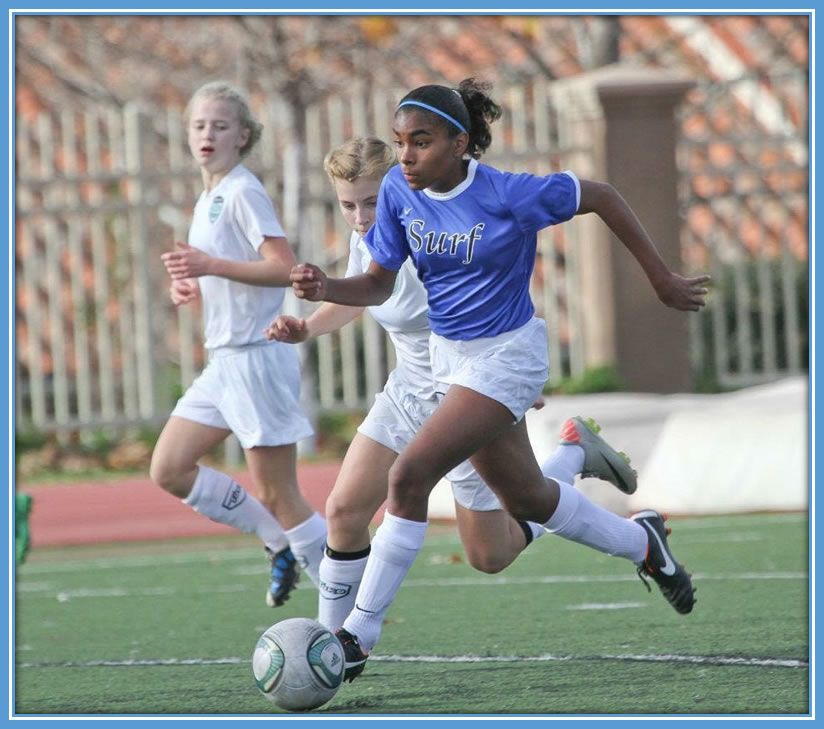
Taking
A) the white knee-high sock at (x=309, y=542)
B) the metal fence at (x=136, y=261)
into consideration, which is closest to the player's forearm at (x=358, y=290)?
the white knee-high sock at (x=309, y=542)

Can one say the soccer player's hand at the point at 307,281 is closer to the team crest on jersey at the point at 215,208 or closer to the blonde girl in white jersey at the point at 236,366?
the blonde girl in white jersey at the point at 236,366

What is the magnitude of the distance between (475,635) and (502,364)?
1786mm

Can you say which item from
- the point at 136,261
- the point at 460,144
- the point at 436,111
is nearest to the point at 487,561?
the point at 460,144

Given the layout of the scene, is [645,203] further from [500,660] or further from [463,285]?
[463,285]

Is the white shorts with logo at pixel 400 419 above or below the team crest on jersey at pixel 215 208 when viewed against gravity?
below

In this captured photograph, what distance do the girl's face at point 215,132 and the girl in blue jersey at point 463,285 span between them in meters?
1.61

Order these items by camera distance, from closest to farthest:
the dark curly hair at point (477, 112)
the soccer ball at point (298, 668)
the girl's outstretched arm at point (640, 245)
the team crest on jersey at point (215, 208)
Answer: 1. the soccer ball at point (298, 668)
2. the girl's outstretched arm at point (640, 245)
3. the dark curly hair at point (477, 112)
4. the team crest on jersey at point (215, 208)

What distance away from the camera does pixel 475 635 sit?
713 centimetres

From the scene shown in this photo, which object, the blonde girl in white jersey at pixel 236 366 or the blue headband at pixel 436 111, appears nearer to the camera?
the blue headband at pixel 436 111

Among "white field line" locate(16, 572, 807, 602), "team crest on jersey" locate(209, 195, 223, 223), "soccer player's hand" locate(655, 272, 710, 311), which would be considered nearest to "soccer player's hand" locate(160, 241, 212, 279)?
"team crest on jersey" locate(209, 195, 223, 223)

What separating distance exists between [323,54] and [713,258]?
449cm

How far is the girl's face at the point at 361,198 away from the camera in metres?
6.44

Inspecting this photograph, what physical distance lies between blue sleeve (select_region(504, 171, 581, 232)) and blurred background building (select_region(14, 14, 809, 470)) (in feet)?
31.8
